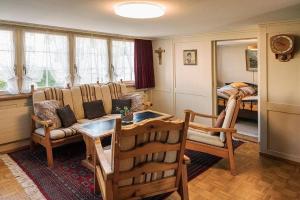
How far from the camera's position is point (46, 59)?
13.1 feet

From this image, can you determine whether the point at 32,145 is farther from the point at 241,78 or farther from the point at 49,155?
the point at 241,78

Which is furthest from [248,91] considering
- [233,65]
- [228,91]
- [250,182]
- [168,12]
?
[168,12]

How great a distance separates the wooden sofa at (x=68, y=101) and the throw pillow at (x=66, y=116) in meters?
0.14

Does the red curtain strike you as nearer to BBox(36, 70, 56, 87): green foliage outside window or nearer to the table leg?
BBox(36, 70, 56, 87): green foliage outside window

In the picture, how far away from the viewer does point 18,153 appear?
360 cm

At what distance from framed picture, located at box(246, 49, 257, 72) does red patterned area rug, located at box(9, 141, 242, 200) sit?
3450 mm

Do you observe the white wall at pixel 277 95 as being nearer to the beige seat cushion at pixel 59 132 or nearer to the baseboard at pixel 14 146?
the beige seat cushion at pixel 59 132

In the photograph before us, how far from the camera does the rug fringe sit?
7.90 ft

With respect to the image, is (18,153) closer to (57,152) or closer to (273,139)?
(57,152)

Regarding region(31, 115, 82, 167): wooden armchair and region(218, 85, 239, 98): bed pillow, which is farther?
region(218, 85, 239, 98): bed pillow

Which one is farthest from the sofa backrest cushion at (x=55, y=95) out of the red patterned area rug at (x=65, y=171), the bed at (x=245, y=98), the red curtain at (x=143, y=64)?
the bed at (x=245, y=98)

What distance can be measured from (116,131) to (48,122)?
1.92 meters

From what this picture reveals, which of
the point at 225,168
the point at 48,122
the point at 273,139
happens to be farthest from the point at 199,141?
the point at 48,122

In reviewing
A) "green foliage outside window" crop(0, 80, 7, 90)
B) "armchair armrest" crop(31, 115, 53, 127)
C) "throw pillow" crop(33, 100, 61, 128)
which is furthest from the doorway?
"green foliage outside window" crop(0, 80, 7, 90)
